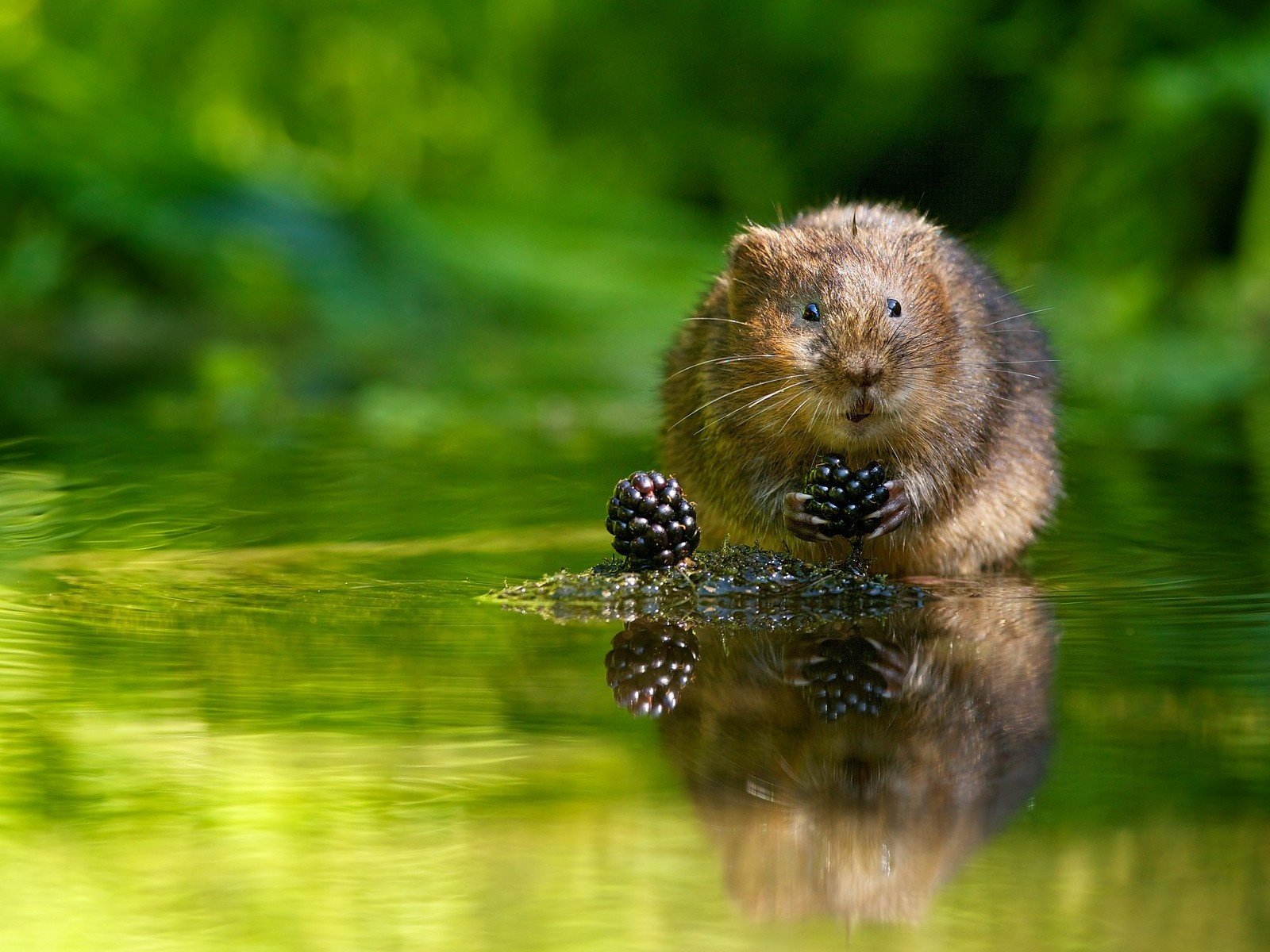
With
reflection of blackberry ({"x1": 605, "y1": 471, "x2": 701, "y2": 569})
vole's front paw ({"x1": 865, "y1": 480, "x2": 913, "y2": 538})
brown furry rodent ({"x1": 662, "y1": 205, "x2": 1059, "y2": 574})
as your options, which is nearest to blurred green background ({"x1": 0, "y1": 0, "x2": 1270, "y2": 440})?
brown furry rodent ({"x1": 662, "y1": 205, "x2": 1059, "y2": 574})

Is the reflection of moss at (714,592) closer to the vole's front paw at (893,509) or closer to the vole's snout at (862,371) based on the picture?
the vole's front paw at (893,509)

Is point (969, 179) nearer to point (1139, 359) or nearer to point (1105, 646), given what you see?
point (1139, 359)

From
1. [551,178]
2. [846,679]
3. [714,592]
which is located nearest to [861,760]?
[846,679]

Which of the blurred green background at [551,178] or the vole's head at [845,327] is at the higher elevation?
the blurred green background at [551,178]

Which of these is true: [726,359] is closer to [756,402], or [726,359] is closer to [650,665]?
[756,402]

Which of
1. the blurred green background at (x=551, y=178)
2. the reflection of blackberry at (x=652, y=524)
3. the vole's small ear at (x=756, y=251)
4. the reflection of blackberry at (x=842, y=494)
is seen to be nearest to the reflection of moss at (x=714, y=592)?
the reflection of blackberry at (x=652, y=524)
